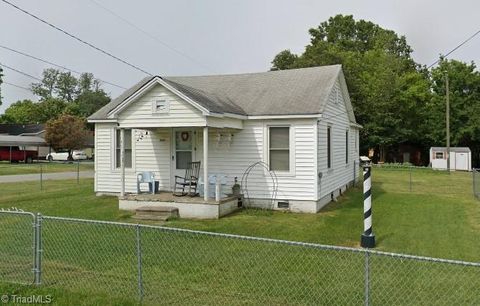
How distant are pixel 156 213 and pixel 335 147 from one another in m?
7.56

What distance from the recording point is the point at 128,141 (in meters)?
15.3

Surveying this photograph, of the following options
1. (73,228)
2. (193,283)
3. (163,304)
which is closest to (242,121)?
(73,228)

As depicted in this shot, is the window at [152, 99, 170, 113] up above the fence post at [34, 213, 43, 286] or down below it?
above

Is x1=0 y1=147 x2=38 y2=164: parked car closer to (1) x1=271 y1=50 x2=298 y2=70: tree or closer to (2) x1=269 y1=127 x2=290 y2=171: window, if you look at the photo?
(1) x1=271 y1=50 x2=298 y2=70: tree

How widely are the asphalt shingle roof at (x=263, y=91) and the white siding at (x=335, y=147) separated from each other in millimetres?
635

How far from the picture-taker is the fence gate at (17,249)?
606cm

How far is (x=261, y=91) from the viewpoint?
15227 millimetres

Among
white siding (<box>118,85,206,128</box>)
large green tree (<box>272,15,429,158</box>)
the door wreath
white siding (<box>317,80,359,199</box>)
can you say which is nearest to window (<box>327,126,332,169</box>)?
white siding (<box>317,80,359,199</box>)

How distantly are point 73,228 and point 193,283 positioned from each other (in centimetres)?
517

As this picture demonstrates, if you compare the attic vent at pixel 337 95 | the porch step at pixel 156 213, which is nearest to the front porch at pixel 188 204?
the porch step at pixel 156 213

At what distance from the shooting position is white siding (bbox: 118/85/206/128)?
468 inches

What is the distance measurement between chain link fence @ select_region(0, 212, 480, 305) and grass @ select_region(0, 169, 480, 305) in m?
0.02

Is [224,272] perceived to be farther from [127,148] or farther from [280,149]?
[127,148]

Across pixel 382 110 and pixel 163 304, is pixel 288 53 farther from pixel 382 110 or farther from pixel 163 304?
pixel 163 304
